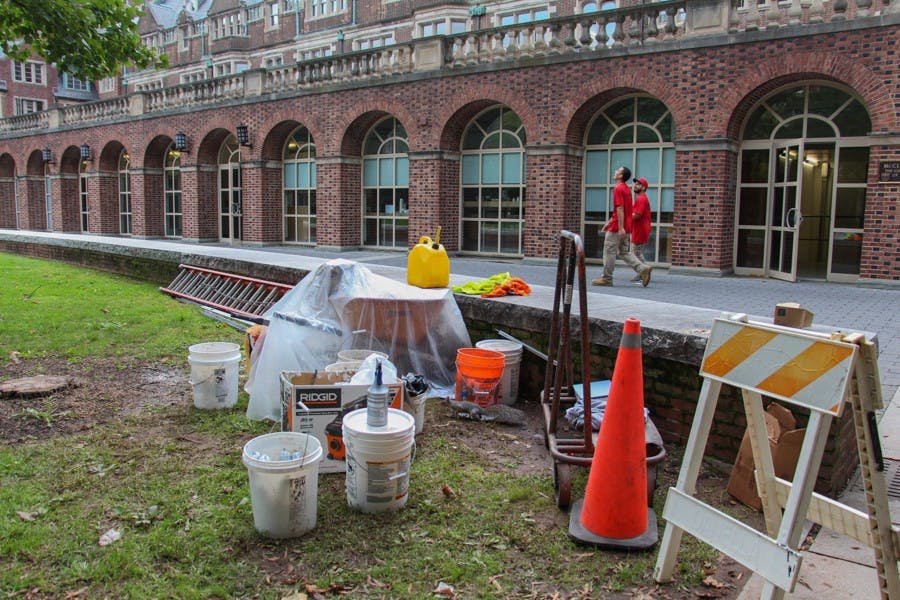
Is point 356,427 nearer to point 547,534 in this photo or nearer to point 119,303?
point 547,534

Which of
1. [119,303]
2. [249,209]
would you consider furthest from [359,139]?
[119,303]

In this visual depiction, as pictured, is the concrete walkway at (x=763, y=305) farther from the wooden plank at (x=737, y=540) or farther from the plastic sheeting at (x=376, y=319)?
the plastic sheeting at (x=376, y=319)

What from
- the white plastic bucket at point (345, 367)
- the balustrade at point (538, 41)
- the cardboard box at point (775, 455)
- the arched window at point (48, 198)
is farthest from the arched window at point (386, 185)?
the arched window at point (48, 198)

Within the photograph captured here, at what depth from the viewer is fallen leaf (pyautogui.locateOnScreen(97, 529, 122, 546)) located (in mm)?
3389

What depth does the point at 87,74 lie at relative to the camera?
950cm

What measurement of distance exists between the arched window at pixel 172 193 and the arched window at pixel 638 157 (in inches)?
689

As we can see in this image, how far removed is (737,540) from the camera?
2.76m

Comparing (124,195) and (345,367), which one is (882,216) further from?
(124,195)

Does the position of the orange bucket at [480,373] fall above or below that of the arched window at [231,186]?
below

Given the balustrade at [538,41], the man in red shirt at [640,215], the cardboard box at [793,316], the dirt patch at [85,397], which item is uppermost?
the balustrade at [538,41]

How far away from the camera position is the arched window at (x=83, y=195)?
31.7 m

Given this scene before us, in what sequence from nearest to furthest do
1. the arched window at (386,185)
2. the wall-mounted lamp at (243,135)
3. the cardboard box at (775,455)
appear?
the cardboard box at (775,455), the arched window at (386,185), the wall-mounted lamp at (243,135)

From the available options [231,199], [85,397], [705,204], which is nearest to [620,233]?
[705,204]

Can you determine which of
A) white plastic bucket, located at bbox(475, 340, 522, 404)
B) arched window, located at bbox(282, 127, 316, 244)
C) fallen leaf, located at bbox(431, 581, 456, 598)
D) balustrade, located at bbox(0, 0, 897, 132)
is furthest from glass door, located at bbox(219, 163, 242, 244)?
fallen leaf, located at bbox(431, 581, 456, 598)
